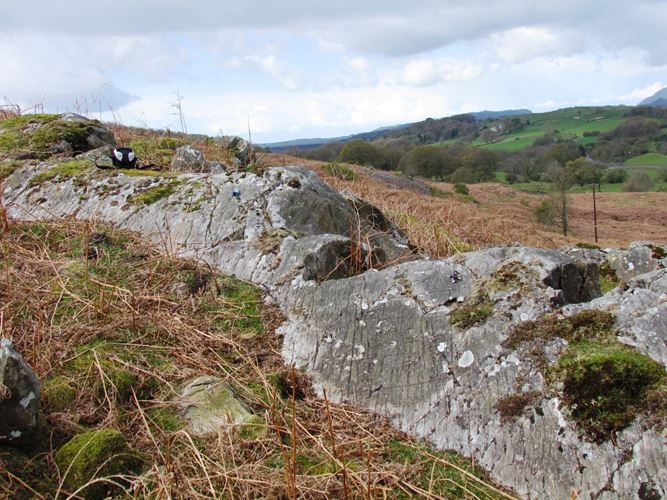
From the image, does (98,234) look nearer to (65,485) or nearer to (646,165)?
(65,485)

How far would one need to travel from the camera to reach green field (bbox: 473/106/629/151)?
135m

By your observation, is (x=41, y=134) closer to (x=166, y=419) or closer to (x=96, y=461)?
(x=166, y=419)

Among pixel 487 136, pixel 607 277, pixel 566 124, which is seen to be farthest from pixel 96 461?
pixel 566 124

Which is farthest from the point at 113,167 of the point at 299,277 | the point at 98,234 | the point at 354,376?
the point at 354,376

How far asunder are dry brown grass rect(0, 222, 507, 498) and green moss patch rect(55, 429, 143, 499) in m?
0.07

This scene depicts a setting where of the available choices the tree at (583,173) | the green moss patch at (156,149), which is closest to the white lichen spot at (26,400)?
the green moss patch at (156,149)

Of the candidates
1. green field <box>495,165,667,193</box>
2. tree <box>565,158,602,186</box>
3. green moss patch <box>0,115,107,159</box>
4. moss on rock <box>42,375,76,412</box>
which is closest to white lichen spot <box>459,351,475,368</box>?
moss on rock <box>42,375,76,412</box>

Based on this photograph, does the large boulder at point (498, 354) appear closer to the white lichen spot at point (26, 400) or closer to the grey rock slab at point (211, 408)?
the grey rock slab at point (211, 408)

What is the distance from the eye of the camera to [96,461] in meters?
3.26

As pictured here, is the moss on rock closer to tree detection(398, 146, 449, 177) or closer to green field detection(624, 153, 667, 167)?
tree detection(398, 146, 449, 177)

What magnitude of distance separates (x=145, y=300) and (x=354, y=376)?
2274mm

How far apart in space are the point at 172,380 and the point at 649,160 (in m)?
118

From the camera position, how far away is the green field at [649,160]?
4002 inches

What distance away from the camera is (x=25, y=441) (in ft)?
11.0
